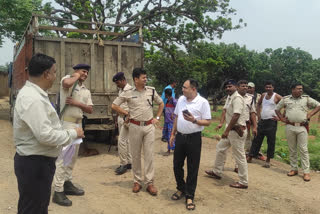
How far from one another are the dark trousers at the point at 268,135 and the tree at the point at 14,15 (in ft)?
36.7

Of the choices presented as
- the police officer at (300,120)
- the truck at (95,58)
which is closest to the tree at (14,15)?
the truck at (95,58)

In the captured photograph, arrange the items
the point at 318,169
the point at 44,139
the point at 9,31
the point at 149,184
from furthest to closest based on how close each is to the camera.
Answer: the point at 9,31 → the point at 318,169 → the point at 149,184 → the point at 44,139

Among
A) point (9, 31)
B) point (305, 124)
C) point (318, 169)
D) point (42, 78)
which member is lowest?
point (318, 169)

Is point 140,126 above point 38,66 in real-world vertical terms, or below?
below

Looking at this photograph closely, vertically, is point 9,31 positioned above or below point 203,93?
above

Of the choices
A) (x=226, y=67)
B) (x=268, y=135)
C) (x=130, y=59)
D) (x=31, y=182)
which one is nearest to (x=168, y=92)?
(x=130, y=59)

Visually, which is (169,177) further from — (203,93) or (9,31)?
(203,93)

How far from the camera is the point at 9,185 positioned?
185 inches

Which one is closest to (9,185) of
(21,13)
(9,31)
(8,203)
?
(8,203)

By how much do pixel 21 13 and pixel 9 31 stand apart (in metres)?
1.53

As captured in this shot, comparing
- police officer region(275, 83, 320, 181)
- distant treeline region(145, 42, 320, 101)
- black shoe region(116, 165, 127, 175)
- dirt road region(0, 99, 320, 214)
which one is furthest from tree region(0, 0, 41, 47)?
police officer region(275, 83, 320, 181)

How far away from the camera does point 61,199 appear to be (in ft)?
13.1

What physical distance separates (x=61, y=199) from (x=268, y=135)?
458 cm

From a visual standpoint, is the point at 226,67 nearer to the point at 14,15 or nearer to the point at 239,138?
the point at 14,15
